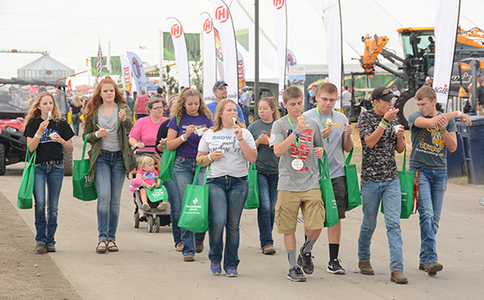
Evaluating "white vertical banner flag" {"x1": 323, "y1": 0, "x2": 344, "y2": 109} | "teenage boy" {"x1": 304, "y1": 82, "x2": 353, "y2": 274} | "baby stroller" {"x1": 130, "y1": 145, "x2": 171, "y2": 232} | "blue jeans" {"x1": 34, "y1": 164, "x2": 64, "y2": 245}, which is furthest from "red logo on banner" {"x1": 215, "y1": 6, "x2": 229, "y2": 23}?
"teenage boy" {"x1": 304, "y1": 82, "x2": 353, "y2": 274}

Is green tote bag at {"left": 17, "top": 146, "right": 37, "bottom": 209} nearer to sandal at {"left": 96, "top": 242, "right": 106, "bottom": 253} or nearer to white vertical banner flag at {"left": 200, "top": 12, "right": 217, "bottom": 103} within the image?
sandal at {"left": 96, "top": 242, "right": 106, "bottom": 253}

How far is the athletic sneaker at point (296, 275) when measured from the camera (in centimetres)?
564

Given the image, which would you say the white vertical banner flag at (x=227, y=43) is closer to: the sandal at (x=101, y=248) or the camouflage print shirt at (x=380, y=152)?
the sandal at (x=101, y=248)

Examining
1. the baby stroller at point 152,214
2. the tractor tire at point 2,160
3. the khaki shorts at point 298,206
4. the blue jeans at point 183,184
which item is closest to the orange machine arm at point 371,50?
the tractor tire at point 2,160

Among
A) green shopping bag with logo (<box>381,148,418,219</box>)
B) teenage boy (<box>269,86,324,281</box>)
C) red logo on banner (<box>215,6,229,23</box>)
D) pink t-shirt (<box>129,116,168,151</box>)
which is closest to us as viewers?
teenage boy (<box>269,86,324,281</box>)

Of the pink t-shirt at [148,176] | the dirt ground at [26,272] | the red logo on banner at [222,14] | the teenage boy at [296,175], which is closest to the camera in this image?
the dirt ground at [26,272]

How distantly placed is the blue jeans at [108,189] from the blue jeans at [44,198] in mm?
477

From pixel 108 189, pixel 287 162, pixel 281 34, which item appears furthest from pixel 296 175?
pixel 281 34

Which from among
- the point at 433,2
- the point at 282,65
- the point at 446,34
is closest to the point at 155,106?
the point at 446,34

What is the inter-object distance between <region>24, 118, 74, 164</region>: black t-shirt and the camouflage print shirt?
3540mm

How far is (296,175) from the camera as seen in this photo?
18.4 feet

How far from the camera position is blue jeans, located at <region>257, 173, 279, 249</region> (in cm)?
711

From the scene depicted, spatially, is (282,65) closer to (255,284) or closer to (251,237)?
(251,237)

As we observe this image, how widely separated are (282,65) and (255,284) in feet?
42.3
